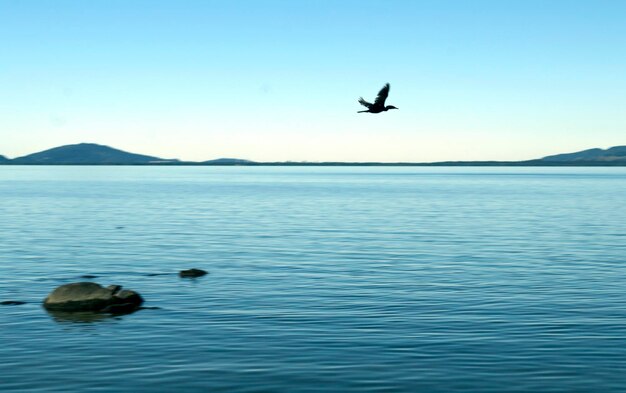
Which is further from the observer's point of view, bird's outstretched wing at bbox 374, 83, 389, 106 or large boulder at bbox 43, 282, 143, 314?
bird's outstretched wing at bbox 374, 83, 389, 106

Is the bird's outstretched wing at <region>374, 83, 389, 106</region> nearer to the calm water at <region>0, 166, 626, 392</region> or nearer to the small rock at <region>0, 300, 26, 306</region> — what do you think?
the calm water at <region>0, 166, 626, 392</region>

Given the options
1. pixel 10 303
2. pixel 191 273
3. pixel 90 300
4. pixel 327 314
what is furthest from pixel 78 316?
pixel 191 273

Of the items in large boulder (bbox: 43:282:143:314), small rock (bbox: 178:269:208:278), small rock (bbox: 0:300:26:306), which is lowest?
small rock (bbox: 178:269:208:278)

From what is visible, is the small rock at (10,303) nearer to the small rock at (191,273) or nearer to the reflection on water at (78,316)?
the reflection on water at (78,316)

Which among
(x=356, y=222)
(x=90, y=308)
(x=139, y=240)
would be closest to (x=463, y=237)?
(x=356, y=222)

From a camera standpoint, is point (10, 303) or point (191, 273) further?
point (191, 273)

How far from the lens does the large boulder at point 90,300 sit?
34.3m

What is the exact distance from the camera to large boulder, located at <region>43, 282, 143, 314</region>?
3434 centimetres

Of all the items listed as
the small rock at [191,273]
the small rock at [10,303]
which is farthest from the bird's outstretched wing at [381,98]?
the small rock at [10,303]

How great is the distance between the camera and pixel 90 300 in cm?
3453

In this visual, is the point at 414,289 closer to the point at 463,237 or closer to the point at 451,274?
the point at 451,274

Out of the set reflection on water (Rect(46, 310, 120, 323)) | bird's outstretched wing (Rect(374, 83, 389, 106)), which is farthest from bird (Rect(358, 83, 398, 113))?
reflection on water (Rect(46, 310, 120, 323))

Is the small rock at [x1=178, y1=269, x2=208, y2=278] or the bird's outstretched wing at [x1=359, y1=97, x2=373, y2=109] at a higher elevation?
the bird's outstretched wing at [x1=359, y1=97, x2=373, y2=109]

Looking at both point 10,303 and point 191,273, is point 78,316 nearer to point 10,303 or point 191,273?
point 10,303
